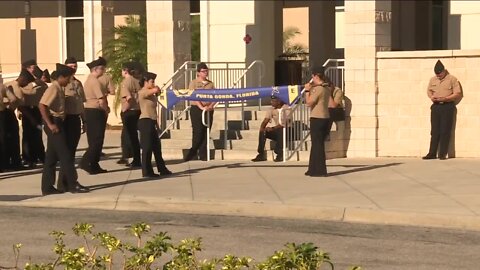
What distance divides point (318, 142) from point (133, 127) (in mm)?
3325

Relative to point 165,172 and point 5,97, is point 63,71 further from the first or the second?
point 5,97

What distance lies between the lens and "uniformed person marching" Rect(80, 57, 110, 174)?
52.2 ft

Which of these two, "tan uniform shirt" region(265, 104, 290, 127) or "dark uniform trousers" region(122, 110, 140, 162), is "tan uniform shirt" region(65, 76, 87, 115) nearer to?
"dark uniform trousers" region(122, 110, 140, 162)

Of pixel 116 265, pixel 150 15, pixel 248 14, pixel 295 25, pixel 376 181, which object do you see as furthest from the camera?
pixel 295 25

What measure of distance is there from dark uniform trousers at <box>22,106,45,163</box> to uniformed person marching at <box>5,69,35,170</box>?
25cm

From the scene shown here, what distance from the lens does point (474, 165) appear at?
17.0 metres

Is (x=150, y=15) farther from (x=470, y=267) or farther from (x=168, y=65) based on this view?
(x=470, y=267)

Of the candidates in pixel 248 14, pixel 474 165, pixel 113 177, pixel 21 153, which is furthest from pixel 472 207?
pixel 248 14

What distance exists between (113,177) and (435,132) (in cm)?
572

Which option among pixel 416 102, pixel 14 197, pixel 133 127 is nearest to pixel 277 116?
→ pixel 416 102

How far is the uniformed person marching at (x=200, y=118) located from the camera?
18125mm

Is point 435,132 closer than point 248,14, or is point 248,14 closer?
point 435,132

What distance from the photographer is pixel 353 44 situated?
18547mm

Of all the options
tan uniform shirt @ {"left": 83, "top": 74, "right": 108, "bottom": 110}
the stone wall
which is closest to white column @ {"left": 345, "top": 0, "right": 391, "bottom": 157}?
the stone wall
